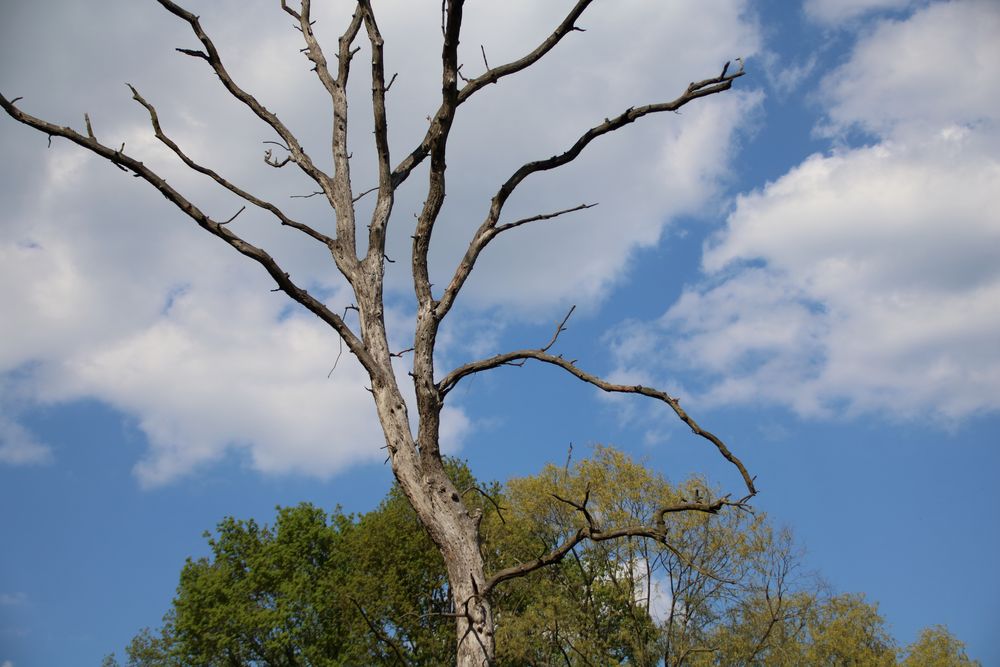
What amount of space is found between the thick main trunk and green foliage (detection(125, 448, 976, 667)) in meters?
15.5

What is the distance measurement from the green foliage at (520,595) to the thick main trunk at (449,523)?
15.5m

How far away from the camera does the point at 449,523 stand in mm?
4895

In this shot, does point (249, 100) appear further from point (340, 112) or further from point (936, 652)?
point (936, 652)

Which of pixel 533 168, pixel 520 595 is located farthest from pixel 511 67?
pixel 520 595

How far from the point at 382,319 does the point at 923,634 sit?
28.9 metres

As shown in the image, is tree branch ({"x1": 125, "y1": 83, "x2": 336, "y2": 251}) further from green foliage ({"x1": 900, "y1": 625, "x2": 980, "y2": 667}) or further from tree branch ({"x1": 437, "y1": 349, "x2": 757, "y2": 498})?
green foliage ({"x1": 900, "y1": 625, "x2": 980, "y2": 667})

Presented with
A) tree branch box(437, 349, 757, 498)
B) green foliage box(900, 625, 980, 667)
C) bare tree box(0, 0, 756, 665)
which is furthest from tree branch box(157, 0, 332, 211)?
green foliage box(900, 625, 980, 667)

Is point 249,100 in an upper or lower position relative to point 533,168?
upper

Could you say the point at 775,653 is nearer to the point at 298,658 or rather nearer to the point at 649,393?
the point at 298,658

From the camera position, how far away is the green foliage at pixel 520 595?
20359mm

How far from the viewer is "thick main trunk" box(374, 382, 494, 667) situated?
4.65 meters

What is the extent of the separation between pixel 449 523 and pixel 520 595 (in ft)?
65.3

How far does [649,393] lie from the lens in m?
5.22

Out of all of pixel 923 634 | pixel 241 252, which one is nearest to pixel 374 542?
pixel 923 634
